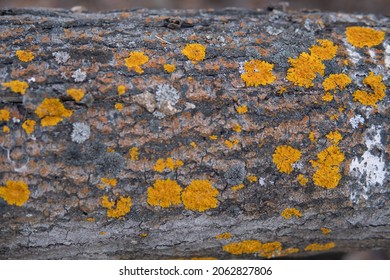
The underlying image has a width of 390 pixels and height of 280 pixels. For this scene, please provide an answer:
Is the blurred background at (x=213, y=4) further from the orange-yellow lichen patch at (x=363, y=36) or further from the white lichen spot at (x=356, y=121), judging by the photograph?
the white lichen spot at (x=356, y=121)

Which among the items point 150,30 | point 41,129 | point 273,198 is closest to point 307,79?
point 273,198

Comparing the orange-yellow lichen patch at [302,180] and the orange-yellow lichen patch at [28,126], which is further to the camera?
the orange-yellow lichen patch at [302,180]

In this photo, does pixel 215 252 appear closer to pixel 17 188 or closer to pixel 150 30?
pixel 17 188

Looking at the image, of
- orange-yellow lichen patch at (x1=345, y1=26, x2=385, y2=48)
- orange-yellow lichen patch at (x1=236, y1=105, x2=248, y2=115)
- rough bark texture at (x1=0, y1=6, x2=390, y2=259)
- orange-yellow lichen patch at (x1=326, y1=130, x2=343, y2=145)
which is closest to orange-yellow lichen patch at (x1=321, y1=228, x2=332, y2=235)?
rough bark texture at (x1=0, y1=6, x2=390, y2=259)

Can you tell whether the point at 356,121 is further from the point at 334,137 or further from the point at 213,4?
the point at 213,4

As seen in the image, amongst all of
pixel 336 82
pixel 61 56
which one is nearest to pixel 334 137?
pixel 336 82

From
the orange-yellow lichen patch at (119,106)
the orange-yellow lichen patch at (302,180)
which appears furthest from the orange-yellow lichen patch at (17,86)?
the orange-yellow lichen patch at (302,180)
